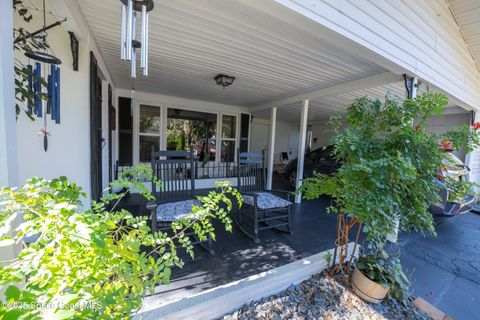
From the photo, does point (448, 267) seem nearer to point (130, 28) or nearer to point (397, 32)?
point (397, 32)

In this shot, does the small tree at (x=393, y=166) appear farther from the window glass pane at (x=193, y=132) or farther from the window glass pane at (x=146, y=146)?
the window glass pane at (x=146, y=146)

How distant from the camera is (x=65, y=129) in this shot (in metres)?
1.80

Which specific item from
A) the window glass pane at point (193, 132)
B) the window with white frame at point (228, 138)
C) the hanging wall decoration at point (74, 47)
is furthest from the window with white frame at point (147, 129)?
the hanging wall decoration at point (74, 47)

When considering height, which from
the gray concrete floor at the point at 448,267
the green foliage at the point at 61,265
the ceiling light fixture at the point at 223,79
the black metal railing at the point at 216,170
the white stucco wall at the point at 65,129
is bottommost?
the gray concrete floor at the point at 448,267

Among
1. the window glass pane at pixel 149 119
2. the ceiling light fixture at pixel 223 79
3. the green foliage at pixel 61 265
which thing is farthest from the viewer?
the window glass pane at pixel 149 119

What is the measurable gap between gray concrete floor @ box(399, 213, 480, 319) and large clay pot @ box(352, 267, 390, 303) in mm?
551

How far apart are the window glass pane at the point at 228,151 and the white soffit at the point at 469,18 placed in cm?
519

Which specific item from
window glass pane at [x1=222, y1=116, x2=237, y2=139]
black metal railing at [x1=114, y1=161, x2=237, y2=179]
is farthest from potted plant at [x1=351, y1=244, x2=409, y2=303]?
window glass pane at [x1=222, y1=116, x2=237, y2=139]

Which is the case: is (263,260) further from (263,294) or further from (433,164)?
(433,164)

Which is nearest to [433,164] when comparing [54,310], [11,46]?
[54,310]

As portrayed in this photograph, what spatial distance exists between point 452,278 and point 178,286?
2.69 m

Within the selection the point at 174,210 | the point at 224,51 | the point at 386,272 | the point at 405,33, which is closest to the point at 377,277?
the point at 386,272

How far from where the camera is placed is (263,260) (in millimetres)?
2109

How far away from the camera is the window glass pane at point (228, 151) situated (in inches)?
249
